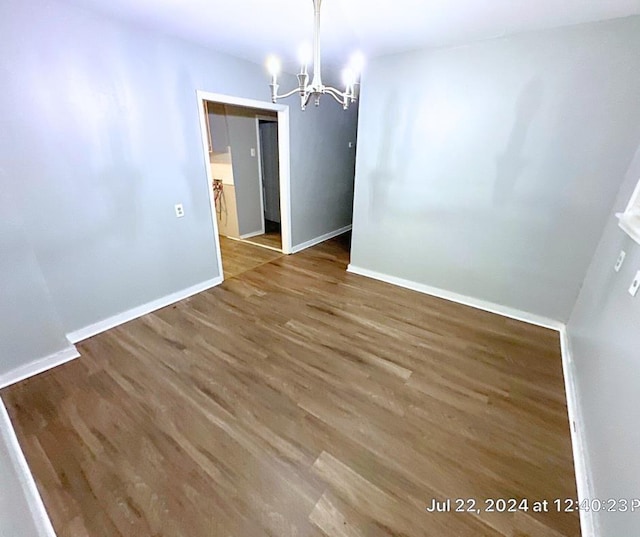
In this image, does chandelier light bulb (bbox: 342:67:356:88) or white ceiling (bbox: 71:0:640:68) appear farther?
white ceiling (bbox: 71:0:640:68)

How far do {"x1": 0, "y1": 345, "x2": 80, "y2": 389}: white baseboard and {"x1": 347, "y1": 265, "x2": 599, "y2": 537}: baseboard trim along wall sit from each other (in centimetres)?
279

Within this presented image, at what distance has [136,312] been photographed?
274cm

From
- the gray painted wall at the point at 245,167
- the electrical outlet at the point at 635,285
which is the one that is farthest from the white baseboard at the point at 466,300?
the gray painted wall at the point at 245,167

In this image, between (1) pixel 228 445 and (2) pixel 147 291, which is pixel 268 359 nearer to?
(1) pixel 228 445

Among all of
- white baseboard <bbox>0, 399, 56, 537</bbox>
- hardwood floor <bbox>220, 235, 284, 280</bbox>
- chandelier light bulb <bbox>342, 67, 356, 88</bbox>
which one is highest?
chandelier light bulb <bbox>342, 67, 356, 88</bbox>

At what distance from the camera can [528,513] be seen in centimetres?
133

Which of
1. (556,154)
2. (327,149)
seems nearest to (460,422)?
(556,154)

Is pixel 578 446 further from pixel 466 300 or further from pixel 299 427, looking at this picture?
pixel 466 300

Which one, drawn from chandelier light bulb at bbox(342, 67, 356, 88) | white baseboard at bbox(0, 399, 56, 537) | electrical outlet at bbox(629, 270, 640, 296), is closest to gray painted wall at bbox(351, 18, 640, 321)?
electrical outlet at bbox(629, 270, 640, 296)

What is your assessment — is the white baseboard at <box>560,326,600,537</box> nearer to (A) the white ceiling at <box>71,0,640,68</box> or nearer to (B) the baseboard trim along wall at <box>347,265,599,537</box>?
(B) the baseboard trim along wall at <box>347,265,599,537</box>

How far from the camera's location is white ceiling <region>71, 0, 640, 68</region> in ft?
5.89

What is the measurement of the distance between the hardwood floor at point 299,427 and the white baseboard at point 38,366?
7 cm

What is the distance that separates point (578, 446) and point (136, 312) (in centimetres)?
331

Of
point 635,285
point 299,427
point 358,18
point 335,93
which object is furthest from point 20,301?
point 635,285
